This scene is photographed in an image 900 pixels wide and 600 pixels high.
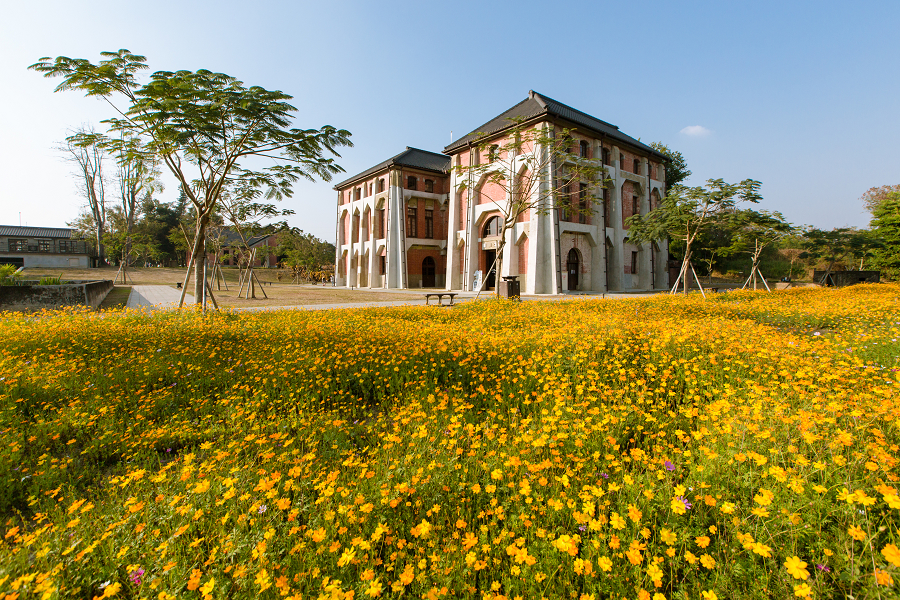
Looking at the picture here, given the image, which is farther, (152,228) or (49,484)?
(152,228)

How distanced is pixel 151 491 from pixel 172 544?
2.55 ft

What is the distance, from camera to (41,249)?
178 feet

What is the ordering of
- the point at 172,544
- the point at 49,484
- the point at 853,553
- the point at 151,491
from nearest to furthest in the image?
1. the point at 853,553
2. the point at 172,544
3. the point at 151,491
4. the point at 49,484

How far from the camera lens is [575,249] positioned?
93.0 ft

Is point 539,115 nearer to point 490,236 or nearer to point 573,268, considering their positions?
point 490,236

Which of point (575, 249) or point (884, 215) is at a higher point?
point (884, 215)

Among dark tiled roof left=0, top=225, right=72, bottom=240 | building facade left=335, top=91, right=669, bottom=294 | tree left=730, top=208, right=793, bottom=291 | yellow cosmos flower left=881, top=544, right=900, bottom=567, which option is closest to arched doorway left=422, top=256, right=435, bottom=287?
building facade left=335, top=91, right=669, bottom=294

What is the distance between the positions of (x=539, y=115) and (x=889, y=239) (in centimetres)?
2637

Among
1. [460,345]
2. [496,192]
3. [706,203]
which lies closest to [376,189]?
[496,192]

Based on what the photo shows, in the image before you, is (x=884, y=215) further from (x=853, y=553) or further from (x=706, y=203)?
(x=853, y=553)

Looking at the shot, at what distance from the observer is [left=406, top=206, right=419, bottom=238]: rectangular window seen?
36.3m

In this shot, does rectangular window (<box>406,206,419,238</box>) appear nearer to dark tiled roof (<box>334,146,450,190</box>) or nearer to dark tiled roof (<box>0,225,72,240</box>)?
dark tiled roof (<box>334,146,450,190</box>)

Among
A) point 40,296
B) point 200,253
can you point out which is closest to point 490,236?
point 200,253

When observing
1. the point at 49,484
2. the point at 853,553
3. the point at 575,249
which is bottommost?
the point at 49,484
